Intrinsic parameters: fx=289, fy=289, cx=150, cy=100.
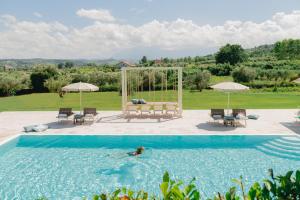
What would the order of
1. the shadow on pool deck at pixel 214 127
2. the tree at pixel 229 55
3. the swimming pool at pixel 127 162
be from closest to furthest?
Answer: the swimming pool at pixel 127 162 < the shadow on pool deck at pixel 214 127 < the tree at pixel 229 55

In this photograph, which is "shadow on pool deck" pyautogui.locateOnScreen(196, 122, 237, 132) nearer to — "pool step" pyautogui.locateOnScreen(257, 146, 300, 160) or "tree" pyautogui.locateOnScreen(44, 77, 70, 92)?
"pool step" pyautogui.locateOnScreen(257, 146, 300, 160)

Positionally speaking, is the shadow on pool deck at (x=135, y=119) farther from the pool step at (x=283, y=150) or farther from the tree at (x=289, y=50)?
the tree at (x=289, y=50)

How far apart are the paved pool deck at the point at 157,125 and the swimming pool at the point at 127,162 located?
2.43 feet

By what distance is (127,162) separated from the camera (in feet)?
32.0

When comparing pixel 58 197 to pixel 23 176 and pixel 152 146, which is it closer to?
pixel 23 176

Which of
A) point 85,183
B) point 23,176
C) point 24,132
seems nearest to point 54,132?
point 24,132

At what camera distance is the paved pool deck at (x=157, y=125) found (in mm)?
12969

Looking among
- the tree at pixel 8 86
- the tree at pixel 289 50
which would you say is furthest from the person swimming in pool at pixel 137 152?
the tree at pixel 289 50

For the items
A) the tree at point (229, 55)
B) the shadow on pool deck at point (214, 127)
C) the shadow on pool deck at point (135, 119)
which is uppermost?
the tree at point (229, 55)

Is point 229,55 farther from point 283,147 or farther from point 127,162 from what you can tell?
point 127,162

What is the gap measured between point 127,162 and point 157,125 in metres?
4.88

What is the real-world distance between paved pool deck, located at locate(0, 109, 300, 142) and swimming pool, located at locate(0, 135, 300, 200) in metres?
0.74

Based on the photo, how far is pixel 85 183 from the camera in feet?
26.6

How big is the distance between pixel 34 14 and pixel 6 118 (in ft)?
64.1
